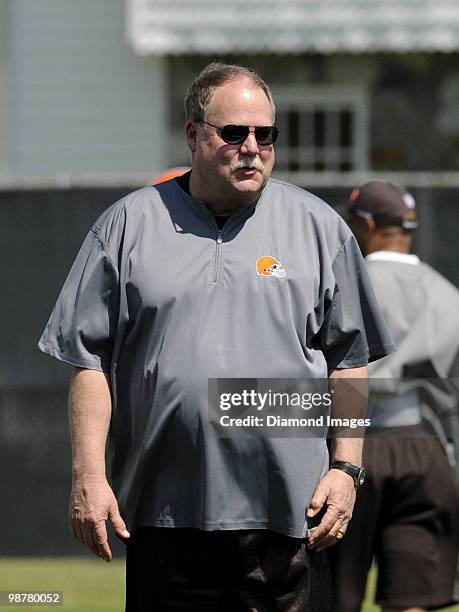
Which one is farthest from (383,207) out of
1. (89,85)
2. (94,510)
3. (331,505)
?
(89,85)

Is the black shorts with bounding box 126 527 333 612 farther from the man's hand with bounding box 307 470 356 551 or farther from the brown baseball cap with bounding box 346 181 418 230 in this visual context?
the brown baseball cap with bounding box 346 181 418 230

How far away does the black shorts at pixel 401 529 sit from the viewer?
503 centimetres

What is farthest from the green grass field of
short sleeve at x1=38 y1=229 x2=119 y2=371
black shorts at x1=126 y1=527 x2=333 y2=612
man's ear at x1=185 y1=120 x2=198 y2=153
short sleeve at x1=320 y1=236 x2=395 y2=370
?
man's ear at x1=185 y1=120 x2=198 y2=153

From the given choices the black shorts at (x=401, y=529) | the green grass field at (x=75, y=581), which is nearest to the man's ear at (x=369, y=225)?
the black shorts at (x=401, y=529)

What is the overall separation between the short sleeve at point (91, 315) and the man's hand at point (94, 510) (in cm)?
32

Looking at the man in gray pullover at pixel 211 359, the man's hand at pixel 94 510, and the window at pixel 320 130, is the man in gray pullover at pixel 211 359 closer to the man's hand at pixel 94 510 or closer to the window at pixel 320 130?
the man's hand at pixel 94 510

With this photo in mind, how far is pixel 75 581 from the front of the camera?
7.43m

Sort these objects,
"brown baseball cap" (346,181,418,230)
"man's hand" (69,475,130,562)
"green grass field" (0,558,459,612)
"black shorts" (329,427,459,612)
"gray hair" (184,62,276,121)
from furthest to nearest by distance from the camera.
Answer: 1. "green grass field" (0,558,459,612)
2. "brown baseball cap" (346,181,418,230)
3. "black shorts" (329,427,459,612)
4. "gray hair" (184,62,276,121)
5. "man's hand" (69,475,130,562)

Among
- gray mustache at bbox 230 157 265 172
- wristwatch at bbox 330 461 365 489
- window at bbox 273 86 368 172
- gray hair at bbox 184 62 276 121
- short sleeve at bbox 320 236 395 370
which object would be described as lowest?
window at bbox 273 86 368 172

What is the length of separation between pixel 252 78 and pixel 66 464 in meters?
4.58

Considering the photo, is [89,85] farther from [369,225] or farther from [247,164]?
[247,164]

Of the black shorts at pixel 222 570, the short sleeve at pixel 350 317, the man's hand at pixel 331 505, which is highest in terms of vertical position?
the short sleeve at pixel 350 317

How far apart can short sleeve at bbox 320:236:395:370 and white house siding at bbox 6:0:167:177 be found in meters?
9.92

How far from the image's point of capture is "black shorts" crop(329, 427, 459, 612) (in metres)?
5.03
